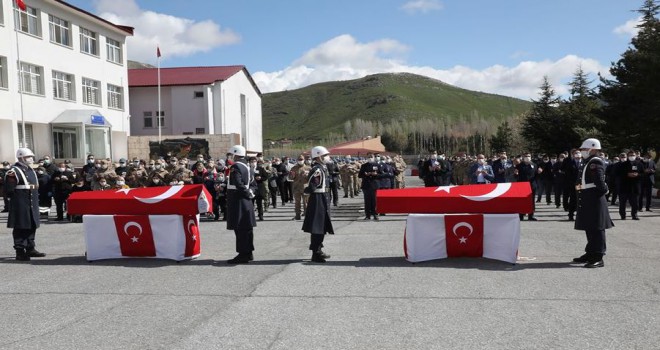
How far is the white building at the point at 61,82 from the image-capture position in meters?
30.5

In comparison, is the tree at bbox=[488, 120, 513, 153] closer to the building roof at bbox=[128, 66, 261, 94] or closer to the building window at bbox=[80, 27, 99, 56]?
the building roof at bbox=[128, 66, 261, 94]

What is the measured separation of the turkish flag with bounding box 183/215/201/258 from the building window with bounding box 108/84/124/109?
34511 millimetres

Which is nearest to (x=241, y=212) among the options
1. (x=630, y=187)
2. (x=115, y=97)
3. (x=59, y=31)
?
(x=630, y=187)

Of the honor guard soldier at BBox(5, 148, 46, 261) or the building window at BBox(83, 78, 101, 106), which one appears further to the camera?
the building window at BBox(83, 78, 101, 106)

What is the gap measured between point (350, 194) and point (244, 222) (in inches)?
679

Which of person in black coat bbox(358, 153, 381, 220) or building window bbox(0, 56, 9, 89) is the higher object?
building window bbox(0, 56, 9, 89)

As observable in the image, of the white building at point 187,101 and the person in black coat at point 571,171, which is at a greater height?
the white building at point 187,101

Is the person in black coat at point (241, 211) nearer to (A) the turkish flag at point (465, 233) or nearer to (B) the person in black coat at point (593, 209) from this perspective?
(A) the turkish flag at point (465, 233)

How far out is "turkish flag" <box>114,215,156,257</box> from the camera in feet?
32.6

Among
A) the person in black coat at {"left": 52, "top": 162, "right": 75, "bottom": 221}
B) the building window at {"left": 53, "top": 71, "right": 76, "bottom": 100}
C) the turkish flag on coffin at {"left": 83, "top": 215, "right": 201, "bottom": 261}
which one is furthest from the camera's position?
the building window at {"left": 53, "top": 71, "right": 76, "bottom": 100}

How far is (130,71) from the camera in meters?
56.0

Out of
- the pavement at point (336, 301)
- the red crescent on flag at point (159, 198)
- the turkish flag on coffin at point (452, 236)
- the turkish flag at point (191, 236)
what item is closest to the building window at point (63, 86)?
the pavement at point (336, 301)

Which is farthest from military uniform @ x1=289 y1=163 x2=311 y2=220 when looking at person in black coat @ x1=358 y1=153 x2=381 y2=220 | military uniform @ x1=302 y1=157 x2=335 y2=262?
military uniform @ x1=302 y1=157 x2=335 y2=262

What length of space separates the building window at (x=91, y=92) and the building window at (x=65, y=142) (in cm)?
297
